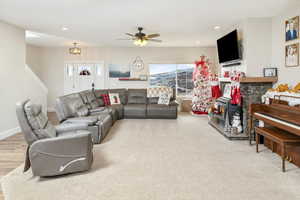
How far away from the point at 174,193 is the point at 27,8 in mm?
3946

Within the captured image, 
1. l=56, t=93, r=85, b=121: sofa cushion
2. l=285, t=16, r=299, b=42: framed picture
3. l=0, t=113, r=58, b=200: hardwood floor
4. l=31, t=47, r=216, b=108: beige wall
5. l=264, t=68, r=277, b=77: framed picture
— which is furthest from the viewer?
l=31, t=47, r=216, b=108: beige wall

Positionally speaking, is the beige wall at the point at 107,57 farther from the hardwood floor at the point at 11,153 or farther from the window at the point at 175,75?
the hardwood floor at the point at 11,153

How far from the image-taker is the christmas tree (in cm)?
764

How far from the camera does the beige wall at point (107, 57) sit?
8875mm

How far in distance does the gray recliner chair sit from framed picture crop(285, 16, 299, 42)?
A: 12.8 ft

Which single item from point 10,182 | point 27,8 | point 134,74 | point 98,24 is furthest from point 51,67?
point 10,182

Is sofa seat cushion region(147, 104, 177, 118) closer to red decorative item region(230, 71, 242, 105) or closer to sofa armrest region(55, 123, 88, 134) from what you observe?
red decorative item region(230, 71, 242, 105)

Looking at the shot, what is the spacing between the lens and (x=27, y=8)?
3.85m

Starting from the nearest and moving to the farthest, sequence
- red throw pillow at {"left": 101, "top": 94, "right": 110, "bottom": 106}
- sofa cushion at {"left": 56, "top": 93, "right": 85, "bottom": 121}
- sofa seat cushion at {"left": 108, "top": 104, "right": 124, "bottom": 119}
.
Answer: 1. sofa cushion at {"left": 56, "top": 93, "right": 85, "bottom": 121}
2. sofa seat cushion at {"left": 108, "top": 104, "right": 124, "bottom": 119}
3. red throw pillow at {"left": 101, "top": 94, "right": 110, "bottom": 106}

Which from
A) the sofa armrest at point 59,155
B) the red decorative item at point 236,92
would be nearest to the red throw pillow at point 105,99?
the red decorative item at point 236,92

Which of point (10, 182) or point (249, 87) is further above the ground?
point (249, 87)

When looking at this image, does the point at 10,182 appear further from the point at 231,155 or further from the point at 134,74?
the point at 134,74

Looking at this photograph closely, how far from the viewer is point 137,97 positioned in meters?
7.57

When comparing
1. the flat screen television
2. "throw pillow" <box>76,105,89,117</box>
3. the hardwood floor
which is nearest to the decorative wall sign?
the flat screen television
